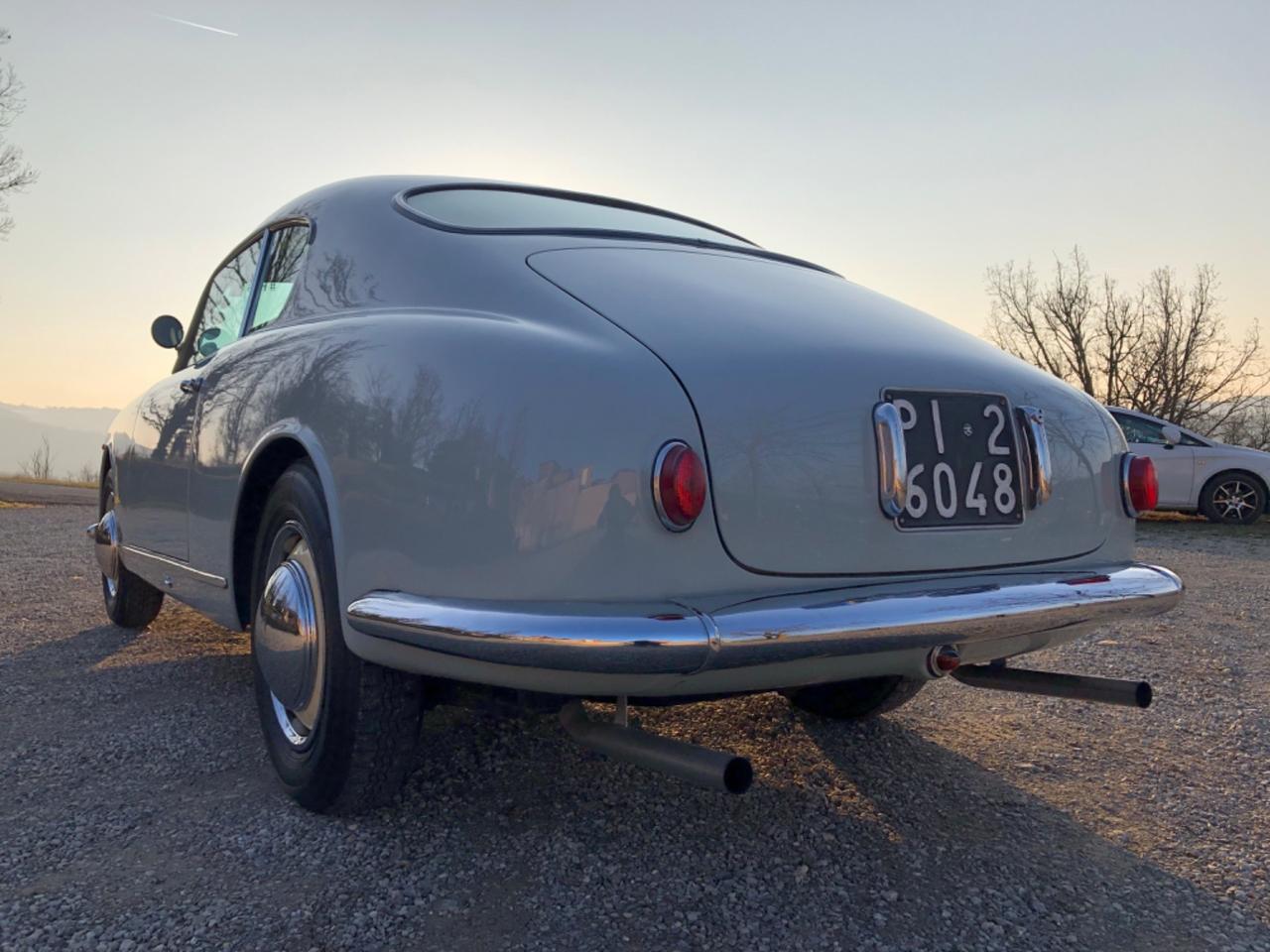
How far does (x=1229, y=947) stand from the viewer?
202cm

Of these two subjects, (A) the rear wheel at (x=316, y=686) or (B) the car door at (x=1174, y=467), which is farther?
(B) the car door at (x=1174, y=467)

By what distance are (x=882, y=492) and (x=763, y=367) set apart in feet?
1.14

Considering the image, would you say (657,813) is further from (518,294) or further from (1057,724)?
(1057,724)

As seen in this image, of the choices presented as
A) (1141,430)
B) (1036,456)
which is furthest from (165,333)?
(1141,430)

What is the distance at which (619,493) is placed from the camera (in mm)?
1837

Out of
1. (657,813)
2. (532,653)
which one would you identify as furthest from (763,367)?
(657,813)

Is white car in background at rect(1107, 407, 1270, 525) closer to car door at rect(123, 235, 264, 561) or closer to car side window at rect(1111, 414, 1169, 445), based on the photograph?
car side window at rect(1111, 414, 1169, 445)

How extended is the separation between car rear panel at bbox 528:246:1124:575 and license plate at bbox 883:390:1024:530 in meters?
0.02

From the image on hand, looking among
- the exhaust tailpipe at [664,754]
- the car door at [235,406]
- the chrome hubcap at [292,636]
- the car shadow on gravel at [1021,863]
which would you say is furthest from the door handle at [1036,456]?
the car door at [235,406]

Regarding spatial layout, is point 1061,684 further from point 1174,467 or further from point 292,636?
point 1174,467

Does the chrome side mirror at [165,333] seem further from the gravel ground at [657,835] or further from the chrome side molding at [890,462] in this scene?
the chrome side molding at [890,462]

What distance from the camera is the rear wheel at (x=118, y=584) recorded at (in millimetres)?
4570

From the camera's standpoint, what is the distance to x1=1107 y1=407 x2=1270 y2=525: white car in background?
12039 mm

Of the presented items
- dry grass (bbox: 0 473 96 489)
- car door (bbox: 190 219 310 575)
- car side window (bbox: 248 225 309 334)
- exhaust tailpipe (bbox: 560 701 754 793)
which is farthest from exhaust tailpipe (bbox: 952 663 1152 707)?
dry grass (bbox: 0 473 96 489)
